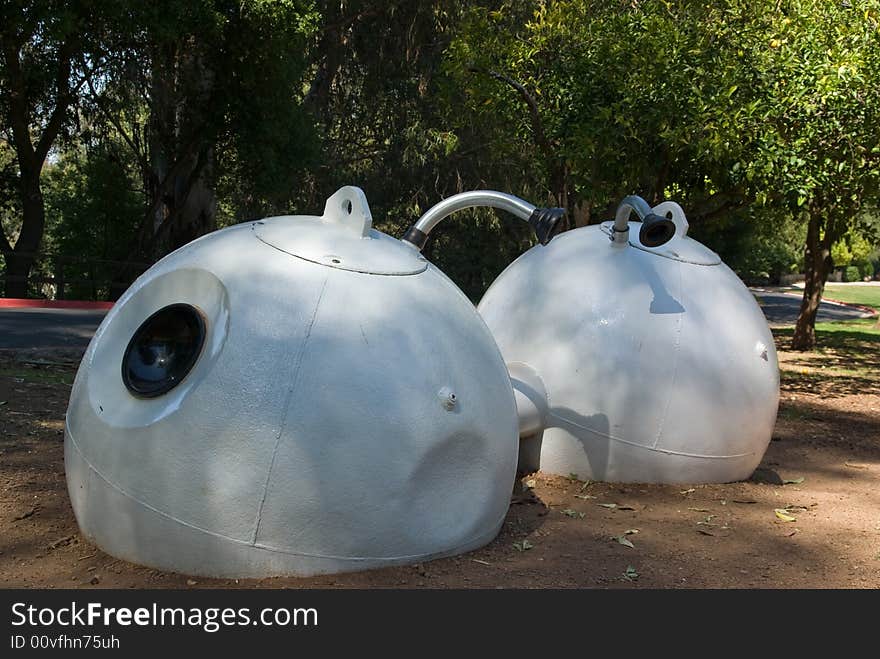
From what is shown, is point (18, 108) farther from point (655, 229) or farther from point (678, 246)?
point (655, 229)

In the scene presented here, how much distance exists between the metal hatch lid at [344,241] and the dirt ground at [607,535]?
1.39 m

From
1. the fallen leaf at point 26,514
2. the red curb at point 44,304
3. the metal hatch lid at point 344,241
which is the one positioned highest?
the metal hatch lid at point 344,241

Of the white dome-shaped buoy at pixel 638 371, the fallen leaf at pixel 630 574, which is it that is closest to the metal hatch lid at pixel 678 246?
the white dome-shaped buoy at pixel 638 371

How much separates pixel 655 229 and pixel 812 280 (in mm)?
13255

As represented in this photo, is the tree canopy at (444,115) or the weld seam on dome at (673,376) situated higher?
the tree canopy at (444,115)

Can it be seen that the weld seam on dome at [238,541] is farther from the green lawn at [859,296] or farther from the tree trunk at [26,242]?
the green lawn at [859,296]

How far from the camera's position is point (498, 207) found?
5.27 m

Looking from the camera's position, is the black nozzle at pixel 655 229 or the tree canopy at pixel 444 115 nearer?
the black nozzle at pixel 655 229

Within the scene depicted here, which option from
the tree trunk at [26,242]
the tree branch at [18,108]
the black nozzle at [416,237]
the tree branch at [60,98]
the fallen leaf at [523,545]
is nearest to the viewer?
the fallen leaf at [523,545]

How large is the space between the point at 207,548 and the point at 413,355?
3.90 ft

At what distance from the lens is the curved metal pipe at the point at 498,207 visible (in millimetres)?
4918

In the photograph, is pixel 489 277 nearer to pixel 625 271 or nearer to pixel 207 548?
pixel 625 271

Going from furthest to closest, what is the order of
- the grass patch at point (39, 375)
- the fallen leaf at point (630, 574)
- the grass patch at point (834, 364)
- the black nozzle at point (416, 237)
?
the grass patch at point (834, 364), the grass patch at point (39, 375), the black nozzle at point (416, 237), the fallen leaf at point (630, 574)

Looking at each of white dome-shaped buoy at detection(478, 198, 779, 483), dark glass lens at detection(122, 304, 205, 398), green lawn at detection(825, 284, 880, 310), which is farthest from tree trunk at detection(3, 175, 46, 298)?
green lawn at detection(825, 284, 880, 310)
